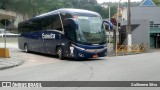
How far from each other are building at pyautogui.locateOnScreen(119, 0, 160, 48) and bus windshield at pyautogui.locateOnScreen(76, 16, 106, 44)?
23.3m

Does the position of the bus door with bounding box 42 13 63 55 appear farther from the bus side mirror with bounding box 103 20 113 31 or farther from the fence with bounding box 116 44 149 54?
the fence with bounding box 116 44 149 54

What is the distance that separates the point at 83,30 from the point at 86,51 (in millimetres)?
1351

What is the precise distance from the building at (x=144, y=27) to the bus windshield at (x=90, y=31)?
2328 cm

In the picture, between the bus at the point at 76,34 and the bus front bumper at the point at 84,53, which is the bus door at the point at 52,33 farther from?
the bus front bumper at the point at 84,53

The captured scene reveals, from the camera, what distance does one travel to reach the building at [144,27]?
4978 cm

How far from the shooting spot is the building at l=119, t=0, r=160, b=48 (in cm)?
4978

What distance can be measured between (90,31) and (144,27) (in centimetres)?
2685

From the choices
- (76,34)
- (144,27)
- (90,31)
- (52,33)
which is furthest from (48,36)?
(144,27)

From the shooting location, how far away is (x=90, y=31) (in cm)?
2444

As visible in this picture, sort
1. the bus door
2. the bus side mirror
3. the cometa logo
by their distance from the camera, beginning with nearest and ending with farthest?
the bus door
the bus side mirror
the cometa logo

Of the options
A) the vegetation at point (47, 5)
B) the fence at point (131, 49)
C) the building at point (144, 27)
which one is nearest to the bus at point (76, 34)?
the fence at point (131, 49)

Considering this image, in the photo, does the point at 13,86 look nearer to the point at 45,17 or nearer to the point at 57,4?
the point at 45,17

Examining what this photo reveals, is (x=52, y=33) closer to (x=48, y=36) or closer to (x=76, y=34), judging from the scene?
(x=48, y=36)

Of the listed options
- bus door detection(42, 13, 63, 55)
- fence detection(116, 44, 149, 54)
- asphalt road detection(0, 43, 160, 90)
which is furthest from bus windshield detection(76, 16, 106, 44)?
fence detection(116, 44, 149, 54)
